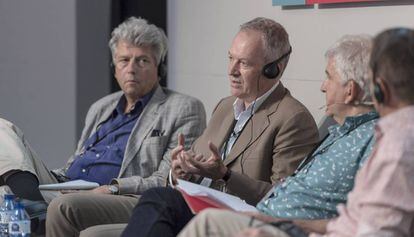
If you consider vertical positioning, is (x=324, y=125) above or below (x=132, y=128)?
above

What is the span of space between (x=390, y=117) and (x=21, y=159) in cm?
240

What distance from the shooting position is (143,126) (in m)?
4.94

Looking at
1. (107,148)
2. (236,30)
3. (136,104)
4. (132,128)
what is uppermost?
(236,30)

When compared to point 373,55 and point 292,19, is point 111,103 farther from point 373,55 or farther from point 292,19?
point 373,55

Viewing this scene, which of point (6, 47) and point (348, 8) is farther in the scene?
point (6, 47)

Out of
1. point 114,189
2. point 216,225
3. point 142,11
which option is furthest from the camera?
point 142,11

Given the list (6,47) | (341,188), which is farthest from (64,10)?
(341,188)

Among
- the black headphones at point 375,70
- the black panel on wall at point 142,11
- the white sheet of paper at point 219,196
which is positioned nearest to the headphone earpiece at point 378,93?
the black headphones at point 375,70

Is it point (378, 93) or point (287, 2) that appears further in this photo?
point (287, 2)

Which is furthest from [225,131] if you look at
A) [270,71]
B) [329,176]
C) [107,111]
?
[329,176]

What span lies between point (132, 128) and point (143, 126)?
3.5 inches

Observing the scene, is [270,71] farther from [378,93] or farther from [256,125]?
[378,93]

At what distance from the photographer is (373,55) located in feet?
9.78

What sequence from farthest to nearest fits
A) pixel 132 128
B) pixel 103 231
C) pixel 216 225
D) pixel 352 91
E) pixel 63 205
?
pixel 132 128
pixel 63 205
pixel 103 231
pixel 352 91
pixel 216 225
